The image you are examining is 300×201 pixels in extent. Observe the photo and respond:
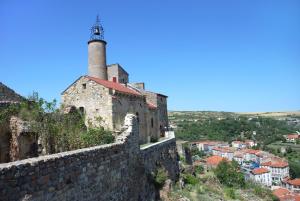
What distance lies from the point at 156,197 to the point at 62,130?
5783 mm

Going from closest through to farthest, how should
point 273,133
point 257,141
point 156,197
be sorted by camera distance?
point 156,197 < point 257,141 < point 273,133

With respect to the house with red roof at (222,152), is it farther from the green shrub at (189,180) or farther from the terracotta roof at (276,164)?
the green shrub at (189,180)

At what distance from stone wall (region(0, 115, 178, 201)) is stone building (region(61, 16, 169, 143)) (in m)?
6.05

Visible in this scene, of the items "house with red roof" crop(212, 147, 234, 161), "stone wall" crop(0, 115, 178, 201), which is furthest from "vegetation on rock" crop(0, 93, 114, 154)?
"house with red roof" crop(212, 147, 234, 161)

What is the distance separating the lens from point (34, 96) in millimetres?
17609

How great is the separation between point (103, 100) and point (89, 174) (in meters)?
13.5

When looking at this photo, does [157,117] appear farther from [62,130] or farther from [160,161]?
[62,130]

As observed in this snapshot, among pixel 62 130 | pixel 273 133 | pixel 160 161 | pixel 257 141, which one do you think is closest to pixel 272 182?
pixel 257 141

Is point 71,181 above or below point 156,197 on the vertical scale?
above

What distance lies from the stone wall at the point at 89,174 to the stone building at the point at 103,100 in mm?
6047

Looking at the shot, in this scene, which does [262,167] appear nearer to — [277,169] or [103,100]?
[277,169]

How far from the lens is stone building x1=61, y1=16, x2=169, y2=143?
76.0 ft

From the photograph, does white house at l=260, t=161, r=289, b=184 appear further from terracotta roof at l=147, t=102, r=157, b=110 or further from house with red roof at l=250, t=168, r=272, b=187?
terracotta roof at l=147, t=102, r=157, b=110

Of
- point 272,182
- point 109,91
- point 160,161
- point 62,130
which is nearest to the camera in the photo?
point 62,130
